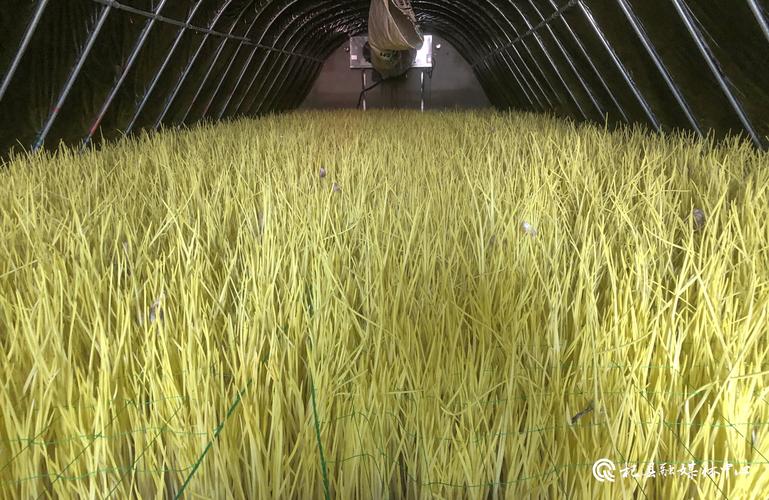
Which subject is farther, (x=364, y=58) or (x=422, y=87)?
(x=422, y=87)

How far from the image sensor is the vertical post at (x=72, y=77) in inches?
129

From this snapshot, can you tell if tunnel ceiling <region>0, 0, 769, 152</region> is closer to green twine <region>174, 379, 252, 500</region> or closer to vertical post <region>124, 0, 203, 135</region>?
vertical post <region>124, 0, 203, 135</region>

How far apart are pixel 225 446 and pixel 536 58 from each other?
6.00 meters

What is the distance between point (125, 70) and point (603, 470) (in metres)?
3.98

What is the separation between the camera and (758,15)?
2.29 metres

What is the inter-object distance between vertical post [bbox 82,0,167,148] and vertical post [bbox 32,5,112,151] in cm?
44

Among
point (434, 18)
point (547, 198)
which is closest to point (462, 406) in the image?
point (547, 198)

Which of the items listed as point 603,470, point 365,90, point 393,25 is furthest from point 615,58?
point 365,90

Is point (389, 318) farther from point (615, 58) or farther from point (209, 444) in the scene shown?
point (615, 58)

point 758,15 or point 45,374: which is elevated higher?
point 758,15

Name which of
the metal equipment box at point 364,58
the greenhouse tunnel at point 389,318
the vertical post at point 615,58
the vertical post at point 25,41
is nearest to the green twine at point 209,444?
the greenhouse tunnel at point 389,318

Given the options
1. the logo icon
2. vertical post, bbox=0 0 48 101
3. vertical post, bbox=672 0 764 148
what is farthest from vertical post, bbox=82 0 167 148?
the logo icon

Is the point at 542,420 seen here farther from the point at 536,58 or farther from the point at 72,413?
the point at 536,58

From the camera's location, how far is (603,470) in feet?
2.23
